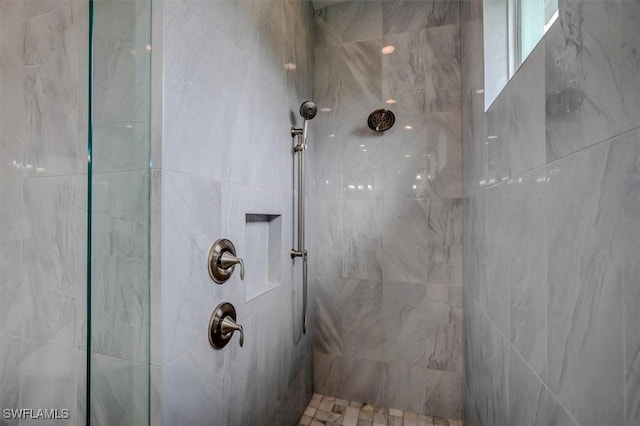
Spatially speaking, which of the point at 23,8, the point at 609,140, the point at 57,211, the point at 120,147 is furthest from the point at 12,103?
the point at 609,140

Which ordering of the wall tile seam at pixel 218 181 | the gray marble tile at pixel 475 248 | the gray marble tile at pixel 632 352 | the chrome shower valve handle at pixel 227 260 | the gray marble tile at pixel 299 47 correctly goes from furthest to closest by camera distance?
the gray marble tile at pixel 299 47 → the gray marble tile at pixel 475 248 → the chrome shower valve handle at pixel 227 260 → the wall tile seam at pixel 218 181 → the gray marble tile at pixel 632 352

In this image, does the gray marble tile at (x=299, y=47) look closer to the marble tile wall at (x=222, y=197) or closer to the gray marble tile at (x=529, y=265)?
the marble tile wall at (x=222, y=197)

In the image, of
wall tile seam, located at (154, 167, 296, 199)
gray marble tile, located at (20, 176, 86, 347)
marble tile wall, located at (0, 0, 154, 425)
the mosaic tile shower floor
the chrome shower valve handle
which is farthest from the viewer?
the mosaic tile shower floor

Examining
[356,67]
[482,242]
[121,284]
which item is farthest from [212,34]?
[482,242]

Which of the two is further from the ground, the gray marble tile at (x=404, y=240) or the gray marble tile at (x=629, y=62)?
the gray marble tile at (x=629, y=62)

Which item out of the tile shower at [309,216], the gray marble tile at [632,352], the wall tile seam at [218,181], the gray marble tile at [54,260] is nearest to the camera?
the gray marble tile at [632,352]

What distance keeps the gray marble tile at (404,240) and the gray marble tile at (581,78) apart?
1.19 metres

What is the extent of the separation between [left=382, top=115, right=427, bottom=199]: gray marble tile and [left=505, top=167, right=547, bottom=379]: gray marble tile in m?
0.92

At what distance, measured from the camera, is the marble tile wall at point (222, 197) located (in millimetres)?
812

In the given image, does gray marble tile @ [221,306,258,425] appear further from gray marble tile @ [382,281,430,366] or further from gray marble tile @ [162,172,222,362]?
gray marble tile @ [382,281,430,366]

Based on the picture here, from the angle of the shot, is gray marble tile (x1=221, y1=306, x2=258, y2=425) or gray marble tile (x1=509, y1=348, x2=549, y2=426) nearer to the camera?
gray marble tile (x1=509, y1=348, x2=549, y2=426)

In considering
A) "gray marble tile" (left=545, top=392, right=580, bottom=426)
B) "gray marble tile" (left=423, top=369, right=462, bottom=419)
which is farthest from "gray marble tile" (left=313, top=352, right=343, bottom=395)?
"gray marble tile" (left=545, top=392, right=580, bottom=426)

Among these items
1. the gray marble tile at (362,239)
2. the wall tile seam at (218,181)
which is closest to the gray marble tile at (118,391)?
the wall tile seam at (218,181)

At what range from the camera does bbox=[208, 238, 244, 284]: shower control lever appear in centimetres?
99
